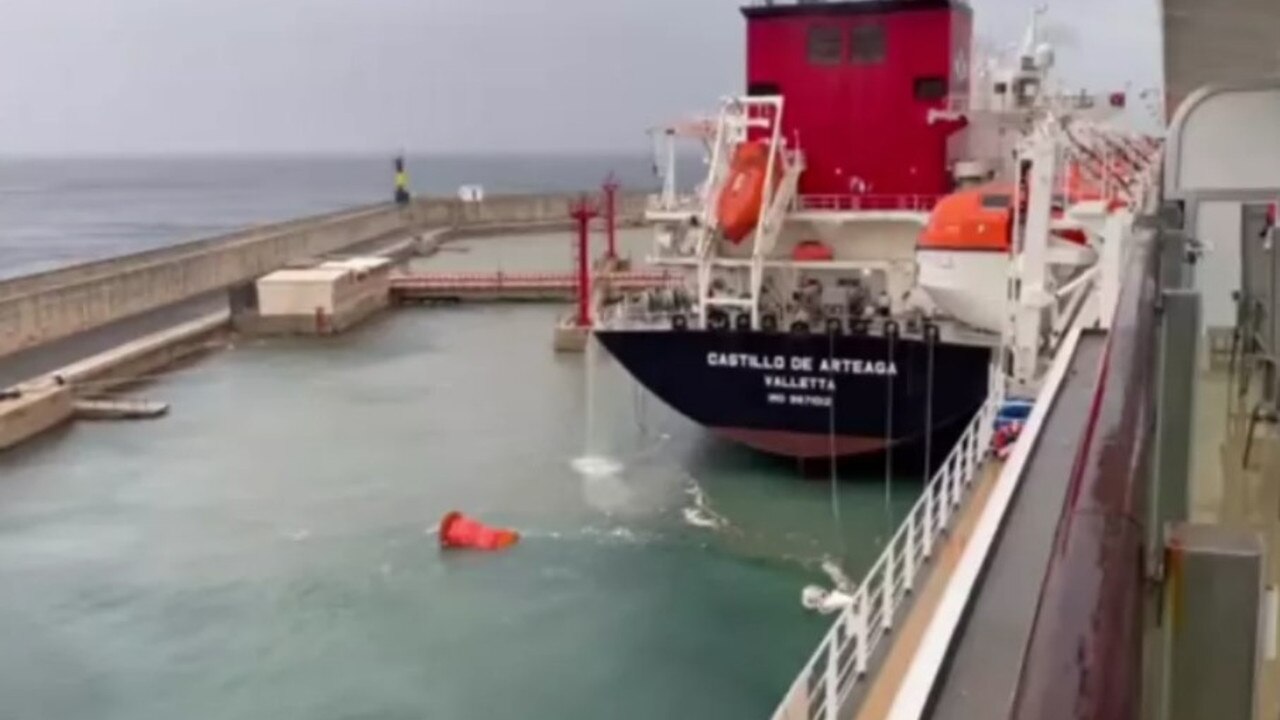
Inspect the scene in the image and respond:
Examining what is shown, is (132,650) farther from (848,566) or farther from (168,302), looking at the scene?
(168,302)

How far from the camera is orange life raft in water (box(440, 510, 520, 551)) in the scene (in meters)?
12.0

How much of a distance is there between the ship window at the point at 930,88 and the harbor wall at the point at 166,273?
14543 millimetres

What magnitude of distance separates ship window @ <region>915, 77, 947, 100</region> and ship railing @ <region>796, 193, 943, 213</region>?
1.18m

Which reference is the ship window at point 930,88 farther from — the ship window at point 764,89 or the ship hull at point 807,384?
the ship hull at point 807,384

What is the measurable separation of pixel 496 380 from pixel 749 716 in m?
13.3

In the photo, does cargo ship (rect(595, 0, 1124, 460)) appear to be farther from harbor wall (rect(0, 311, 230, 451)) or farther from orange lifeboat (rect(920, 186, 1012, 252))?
harbor wall (rect(0, 311, 230, 451))

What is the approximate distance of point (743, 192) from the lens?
50.2 feet

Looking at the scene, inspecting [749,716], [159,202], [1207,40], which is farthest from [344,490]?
[159,202]

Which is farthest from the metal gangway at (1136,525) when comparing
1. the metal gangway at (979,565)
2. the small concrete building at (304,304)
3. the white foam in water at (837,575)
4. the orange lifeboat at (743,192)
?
the small concrete building at (304,304)

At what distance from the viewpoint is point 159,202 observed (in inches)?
4478

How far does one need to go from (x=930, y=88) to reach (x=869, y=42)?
0.91 meters

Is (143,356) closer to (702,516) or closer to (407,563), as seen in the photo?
(407,563)

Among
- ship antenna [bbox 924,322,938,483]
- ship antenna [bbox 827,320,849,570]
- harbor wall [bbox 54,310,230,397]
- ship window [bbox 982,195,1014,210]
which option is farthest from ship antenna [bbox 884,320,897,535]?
harbor wall [bbox 54,310,230,397]

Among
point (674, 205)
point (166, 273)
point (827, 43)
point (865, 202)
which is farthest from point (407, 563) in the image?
point (166, 273)
